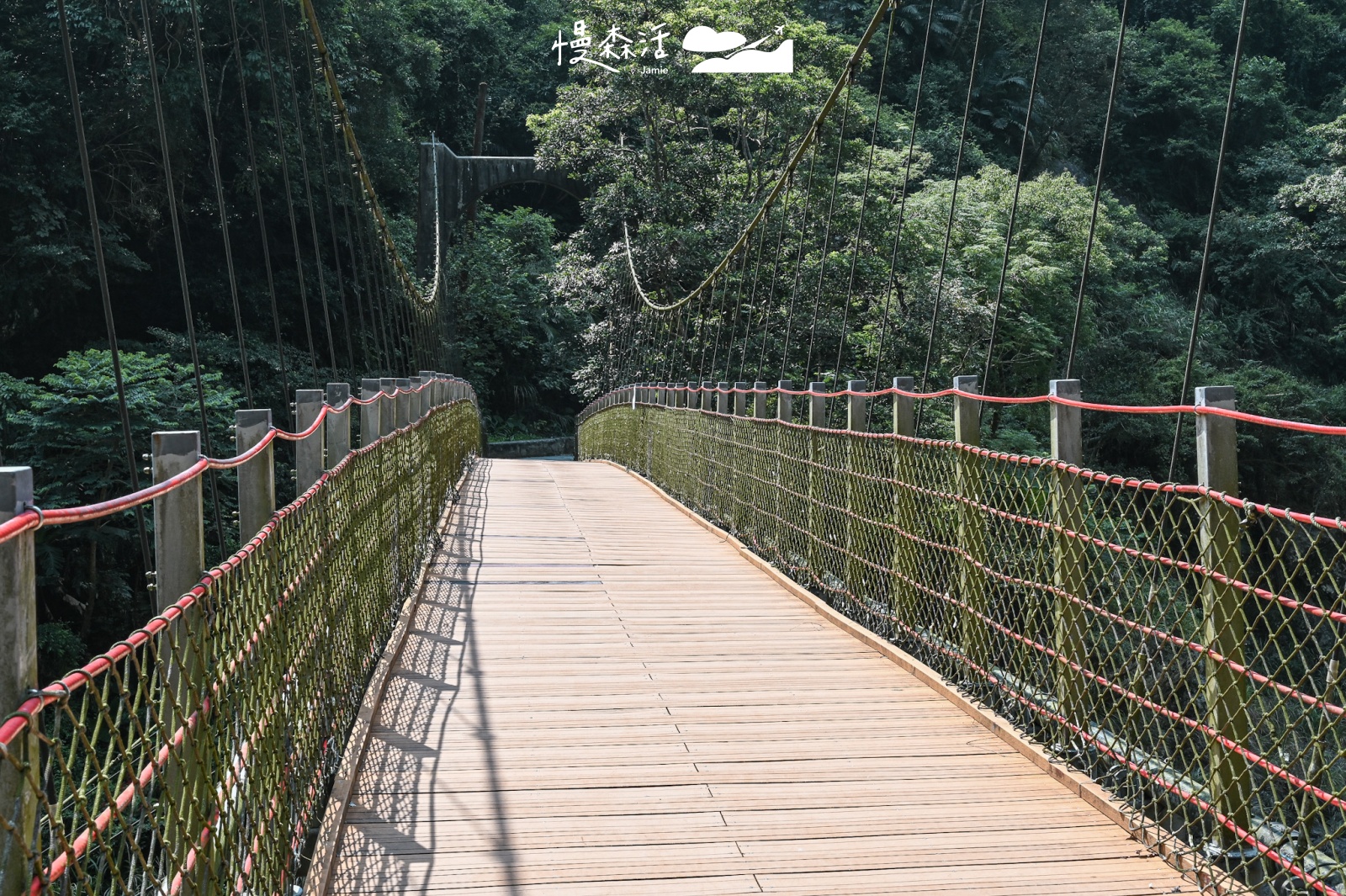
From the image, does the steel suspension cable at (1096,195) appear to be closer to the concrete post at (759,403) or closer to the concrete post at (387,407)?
the concrete post at (759,403)

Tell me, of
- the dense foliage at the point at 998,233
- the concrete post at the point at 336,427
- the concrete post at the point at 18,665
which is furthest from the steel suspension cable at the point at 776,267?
the concrete post at the point at 18,665

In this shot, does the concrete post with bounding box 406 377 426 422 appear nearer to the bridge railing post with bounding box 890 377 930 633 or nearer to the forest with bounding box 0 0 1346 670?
the forest with bounding box 0 0 1346 670

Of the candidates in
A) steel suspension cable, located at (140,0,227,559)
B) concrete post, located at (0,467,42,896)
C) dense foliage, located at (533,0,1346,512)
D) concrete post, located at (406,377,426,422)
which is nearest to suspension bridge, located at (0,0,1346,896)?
concrete post, located at (0,467,42,896)

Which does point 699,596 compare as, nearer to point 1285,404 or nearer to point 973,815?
point 973,815

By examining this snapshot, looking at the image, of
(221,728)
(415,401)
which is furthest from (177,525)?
(415,401)

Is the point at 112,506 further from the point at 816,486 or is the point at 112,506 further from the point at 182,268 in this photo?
the point at 816,486

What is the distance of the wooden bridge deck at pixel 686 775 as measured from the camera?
2027 mm

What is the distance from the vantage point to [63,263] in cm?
1286

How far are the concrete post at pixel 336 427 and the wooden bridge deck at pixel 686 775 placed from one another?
2.16 feet

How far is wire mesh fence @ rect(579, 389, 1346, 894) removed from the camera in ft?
5.95

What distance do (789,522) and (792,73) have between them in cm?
1149

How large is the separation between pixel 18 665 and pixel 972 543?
2.52m

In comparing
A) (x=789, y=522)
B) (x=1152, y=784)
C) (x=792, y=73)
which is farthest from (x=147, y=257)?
(x=1152, y=784)

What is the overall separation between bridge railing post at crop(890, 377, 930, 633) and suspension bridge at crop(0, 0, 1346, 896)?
0.01m
